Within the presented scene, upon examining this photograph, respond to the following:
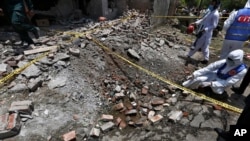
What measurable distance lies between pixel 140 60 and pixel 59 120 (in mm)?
2487

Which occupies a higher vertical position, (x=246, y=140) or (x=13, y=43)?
(x=13, y=43)

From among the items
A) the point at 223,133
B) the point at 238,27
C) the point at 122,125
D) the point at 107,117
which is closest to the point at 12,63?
the point at 107,117

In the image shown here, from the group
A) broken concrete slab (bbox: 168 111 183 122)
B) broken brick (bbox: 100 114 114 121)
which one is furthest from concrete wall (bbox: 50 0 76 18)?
broken concrete slab (bbox: 168 111 183 122)

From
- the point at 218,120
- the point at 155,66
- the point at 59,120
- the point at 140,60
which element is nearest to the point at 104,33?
the point at 140,60

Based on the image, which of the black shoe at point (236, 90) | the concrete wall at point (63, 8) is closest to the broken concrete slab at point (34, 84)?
the black shoe at point (236, 90)

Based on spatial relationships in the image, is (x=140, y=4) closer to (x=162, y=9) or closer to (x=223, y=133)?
(x=162, y=9)

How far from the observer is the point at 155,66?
521cm

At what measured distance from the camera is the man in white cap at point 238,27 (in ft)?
15.3

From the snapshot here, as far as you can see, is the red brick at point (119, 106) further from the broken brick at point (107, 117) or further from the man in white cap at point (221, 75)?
the man in white cap at point (221, 75)

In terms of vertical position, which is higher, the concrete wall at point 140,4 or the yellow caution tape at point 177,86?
the concrete wall at point 140,4

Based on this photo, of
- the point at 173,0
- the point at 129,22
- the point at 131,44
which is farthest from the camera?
the point at 173,0

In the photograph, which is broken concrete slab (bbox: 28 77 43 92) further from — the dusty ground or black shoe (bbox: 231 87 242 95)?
black shoe (bbox: 231 87 242 95)

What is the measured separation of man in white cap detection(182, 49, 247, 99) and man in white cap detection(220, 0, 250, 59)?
1.02m

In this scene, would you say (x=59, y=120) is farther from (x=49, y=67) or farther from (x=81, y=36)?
(x=81, y=36)
